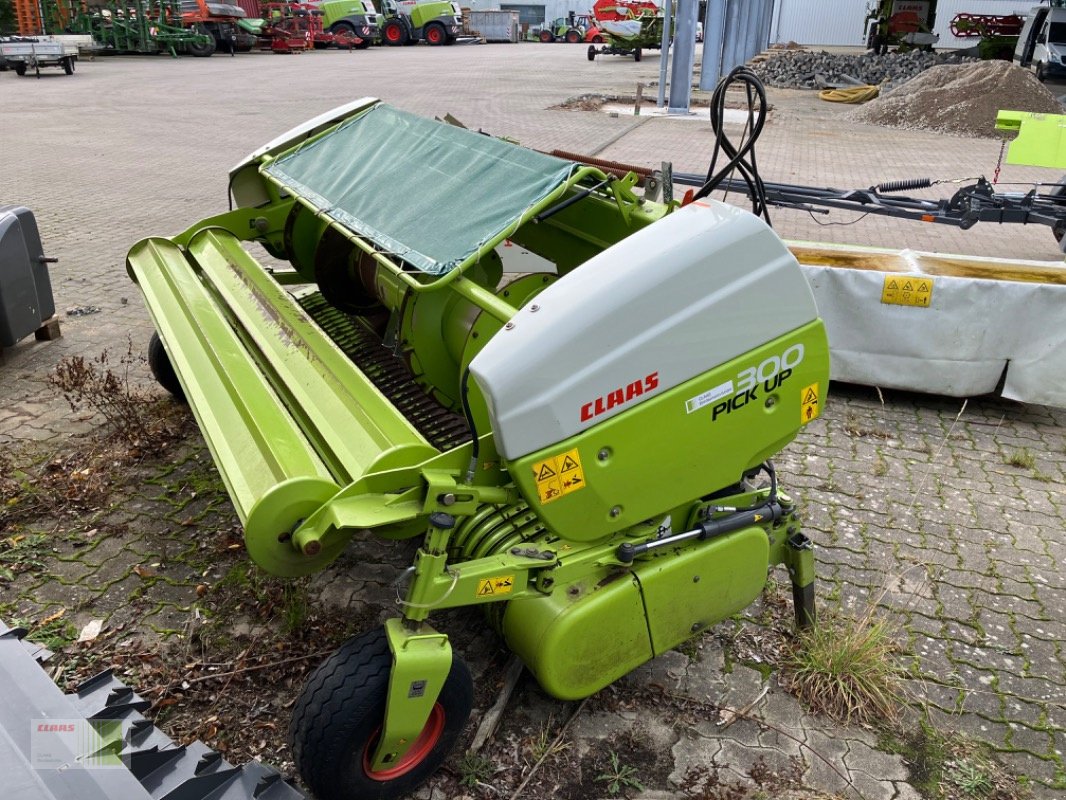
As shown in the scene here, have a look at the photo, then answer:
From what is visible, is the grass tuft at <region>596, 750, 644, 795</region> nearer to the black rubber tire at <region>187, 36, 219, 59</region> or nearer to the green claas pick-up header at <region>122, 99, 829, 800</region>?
the green claas pick-up header at <region>122, 99, 829, 800</region>

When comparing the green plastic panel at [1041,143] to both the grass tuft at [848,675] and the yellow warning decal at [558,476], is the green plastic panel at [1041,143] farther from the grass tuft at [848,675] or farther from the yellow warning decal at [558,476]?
the yellow warning decal at [558,476]

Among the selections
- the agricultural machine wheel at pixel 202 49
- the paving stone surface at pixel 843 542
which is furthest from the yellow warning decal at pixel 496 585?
the agricultural machine wheel at pixel 202 49

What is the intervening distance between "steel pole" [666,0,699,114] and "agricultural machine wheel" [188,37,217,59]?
1529 centimetres

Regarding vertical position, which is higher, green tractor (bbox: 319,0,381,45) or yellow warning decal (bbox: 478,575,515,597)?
green tractor (bbox: 319,0,381,45)

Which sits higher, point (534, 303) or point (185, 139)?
point (534, 303)

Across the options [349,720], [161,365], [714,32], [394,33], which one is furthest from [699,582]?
[394,33]

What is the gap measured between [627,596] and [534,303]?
82 cm

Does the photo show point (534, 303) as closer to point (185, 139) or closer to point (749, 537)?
point (749, 537)

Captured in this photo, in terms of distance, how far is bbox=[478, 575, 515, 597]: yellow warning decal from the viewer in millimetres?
2209

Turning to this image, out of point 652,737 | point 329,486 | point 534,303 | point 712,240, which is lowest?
point 652,737

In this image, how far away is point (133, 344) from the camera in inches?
204

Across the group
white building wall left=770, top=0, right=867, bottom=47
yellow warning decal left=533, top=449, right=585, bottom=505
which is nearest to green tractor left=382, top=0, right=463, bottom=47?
white building wall left=770, top=0, right=867, bottom=47

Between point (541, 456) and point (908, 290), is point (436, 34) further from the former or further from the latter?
point (541, 456)

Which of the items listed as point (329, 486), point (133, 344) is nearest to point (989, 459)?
point (329, 486)
